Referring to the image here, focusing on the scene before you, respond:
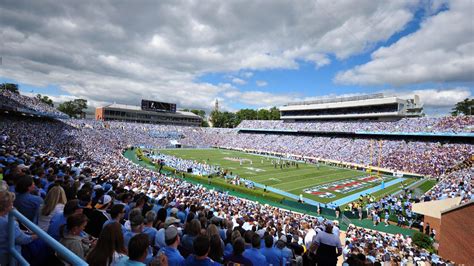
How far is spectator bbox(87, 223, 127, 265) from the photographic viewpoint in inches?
101

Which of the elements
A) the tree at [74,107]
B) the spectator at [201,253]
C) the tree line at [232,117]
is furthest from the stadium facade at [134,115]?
the spectator at [201,253]

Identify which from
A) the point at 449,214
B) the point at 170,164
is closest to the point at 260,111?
the point at 170,164

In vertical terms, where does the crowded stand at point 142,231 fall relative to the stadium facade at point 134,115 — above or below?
below

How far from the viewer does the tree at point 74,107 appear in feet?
312

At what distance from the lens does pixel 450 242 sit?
13.5m

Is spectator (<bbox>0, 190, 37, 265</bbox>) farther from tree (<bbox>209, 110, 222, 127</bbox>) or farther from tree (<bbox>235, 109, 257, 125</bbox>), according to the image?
tree (<bbox>209, 110, 222, 127</bbox>)

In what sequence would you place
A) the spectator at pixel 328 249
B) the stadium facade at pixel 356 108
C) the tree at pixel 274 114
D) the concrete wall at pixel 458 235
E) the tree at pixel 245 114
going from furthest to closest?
1. the tree at pixel 245 114
2. the tree at pixel 274 114
3. the stadium facade at pixel 356 108
4. the concrete wall at pixel 458 235
5. the spectator at pixel 328 249

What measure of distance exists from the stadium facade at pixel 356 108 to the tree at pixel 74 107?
71973 mm

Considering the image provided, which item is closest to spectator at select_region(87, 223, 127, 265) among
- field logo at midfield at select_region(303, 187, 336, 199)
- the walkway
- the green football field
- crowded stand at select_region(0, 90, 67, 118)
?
the walkway

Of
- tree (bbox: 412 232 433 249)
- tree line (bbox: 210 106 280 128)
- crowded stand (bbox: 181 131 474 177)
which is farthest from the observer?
tree line (bbox: 210 106 280 128)

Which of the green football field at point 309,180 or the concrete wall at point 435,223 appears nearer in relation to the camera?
the concrete wall at point 435,223

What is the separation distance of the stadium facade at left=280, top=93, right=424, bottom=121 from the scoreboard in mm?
37499

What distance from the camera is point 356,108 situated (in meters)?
63.6

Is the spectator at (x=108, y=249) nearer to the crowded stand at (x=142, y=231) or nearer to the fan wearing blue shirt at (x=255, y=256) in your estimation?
the crowded stand at (x=142, y=231)
